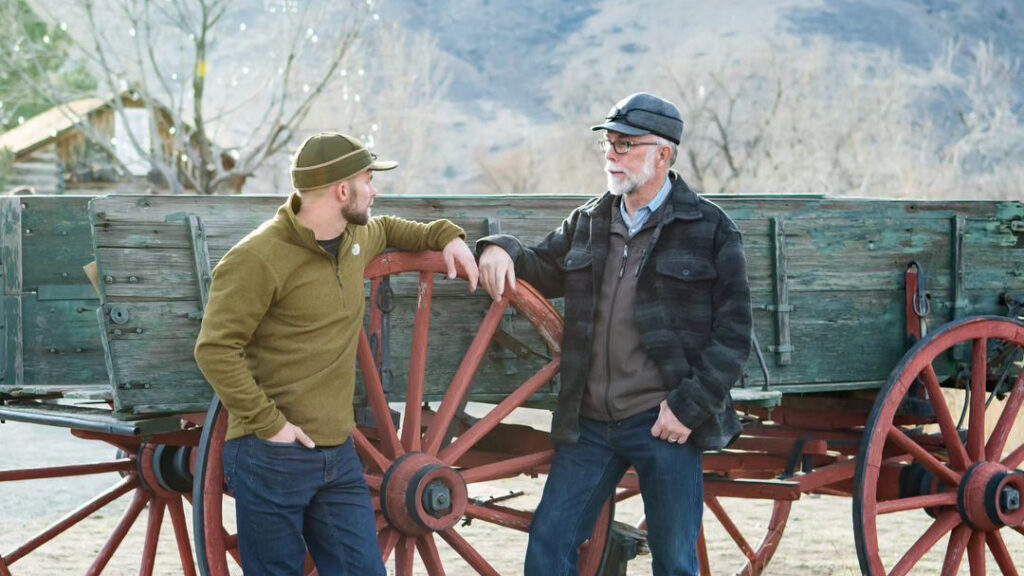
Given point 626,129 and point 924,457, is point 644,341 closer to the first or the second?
point 626,129

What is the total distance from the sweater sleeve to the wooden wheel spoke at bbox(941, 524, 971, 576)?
2.45 metres

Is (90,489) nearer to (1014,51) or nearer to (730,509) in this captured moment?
(730,509)

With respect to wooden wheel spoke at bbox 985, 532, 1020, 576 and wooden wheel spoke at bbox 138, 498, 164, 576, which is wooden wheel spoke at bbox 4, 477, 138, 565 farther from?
wooden wheel spoke at bbox 985, 532, 1020, 576

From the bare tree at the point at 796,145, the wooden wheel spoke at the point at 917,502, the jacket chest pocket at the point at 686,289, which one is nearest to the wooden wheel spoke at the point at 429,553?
the jacket chest pocket at the point at 686,289

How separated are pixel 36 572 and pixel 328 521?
11.0 ft

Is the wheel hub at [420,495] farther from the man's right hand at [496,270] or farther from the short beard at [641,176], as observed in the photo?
the short beard at [641,176]

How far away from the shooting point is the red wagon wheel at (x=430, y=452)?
11.8 ft

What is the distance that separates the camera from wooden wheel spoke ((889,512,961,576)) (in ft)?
14.0

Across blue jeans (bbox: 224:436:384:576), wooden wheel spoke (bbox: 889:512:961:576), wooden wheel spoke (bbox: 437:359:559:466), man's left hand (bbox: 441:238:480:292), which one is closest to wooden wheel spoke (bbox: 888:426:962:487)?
wooden wheel spoke (bbox: 889:512:961:576)

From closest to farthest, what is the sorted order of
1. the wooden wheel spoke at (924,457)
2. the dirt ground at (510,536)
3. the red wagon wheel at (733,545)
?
1. the wooden wheel spoke at (924,457)
2. the red wagon wheel at (733,545)
3. the dirt ground at (510,536)

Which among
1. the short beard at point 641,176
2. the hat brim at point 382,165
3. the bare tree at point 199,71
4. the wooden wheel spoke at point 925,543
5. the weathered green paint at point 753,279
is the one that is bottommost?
the wooden wheel spoke at point 925,543

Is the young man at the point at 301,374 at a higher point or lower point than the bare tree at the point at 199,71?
lower

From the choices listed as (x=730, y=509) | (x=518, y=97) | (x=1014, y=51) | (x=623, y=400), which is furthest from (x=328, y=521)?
(x=518, y=97)

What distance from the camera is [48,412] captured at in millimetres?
4047
